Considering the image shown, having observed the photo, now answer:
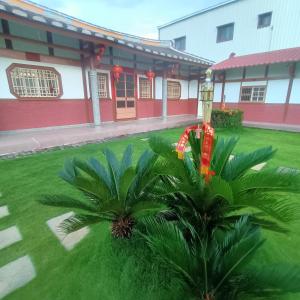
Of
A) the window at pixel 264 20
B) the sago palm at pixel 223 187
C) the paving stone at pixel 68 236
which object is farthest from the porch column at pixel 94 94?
the window at pixel 264 20

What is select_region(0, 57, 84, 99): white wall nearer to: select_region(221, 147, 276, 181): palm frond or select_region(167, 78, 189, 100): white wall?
select_region(167, 78, 189, 100): white wall

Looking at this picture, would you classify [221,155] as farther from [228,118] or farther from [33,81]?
[228,118]

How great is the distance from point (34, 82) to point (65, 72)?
112 cm

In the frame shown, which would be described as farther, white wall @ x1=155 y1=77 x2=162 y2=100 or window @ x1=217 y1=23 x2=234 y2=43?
window @ x1=217 y1=23 x2=234 y2=43

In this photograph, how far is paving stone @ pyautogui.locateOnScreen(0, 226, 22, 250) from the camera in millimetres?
2182

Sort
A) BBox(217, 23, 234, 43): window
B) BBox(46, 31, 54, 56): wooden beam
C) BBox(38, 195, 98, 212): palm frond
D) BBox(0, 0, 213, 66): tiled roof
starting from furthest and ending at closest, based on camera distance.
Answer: BBox(217, 23, 234, 43): window < BBox(46, 31, 54, 56): wooden beam < BBox(0, 0, 213, 66): tiled roof < BBox(38, 195, 98, 212): palm frond

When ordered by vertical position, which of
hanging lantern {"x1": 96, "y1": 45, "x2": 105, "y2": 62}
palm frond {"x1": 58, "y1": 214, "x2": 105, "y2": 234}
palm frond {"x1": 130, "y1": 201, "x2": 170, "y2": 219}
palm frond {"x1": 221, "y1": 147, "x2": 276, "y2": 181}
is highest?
hanging lantern {"x1": 96, "y1": 45, "x2": 105, "y2": 62}

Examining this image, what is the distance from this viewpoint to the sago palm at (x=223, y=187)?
137 cm

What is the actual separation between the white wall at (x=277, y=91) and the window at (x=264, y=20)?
5.70m

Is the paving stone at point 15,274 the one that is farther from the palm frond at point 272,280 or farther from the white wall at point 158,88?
the white wall at point 158,88

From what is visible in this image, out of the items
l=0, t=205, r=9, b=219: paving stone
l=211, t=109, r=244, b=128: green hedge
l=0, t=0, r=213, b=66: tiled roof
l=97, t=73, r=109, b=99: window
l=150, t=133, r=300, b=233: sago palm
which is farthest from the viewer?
l=211, t=109, r=244, b=128: green hedge

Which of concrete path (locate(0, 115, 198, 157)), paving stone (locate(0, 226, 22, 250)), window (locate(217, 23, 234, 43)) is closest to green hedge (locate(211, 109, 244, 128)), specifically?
concrete path (locate(0, 115, 198, 157))

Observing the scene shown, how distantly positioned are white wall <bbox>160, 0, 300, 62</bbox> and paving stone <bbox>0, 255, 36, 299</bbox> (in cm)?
1606

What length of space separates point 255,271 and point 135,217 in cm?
107
